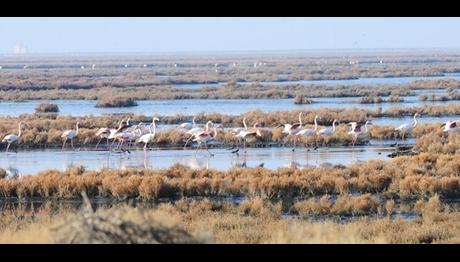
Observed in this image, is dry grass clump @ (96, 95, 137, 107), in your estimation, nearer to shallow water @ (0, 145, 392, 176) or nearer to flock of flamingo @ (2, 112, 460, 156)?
flock of flamingo @ (2, 112, 460, 156)

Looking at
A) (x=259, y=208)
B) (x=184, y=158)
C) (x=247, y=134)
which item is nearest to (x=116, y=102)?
(x=247, y=134)

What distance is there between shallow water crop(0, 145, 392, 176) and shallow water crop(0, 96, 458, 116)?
15222 millimetres

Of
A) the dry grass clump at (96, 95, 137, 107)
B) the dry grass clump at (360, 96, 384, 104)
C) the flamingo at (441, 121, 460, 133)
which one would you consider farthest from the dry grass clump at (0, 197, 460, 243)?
the dry grass clump at (96, 95, 137, 107)

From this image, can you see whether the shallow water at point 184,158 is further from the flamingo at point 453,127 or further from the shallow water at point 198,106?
the shallow water at point 198,106

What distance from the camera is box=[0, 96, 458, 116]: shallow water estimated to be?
45.8 m

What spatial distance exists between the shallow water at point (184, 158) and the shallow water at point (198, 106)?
15222mm

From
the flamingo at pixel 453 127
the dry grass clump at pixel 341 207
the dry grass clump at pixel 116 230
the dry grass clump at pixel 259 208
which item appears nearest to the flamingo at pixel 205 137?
the flamingo at pixel 453 127

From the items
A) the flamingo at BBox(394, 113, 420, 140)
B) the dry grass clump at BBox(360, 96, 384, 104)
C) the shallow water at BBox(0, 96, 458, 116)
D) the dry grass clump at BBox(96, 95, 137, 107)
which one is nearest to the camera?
the flamingo at BBox(394, 113, 420, 140)

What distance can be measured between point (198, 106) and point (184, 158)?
2368 centimetres

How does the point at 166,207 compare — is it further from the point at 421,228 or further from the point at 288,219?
the point at 421,228
